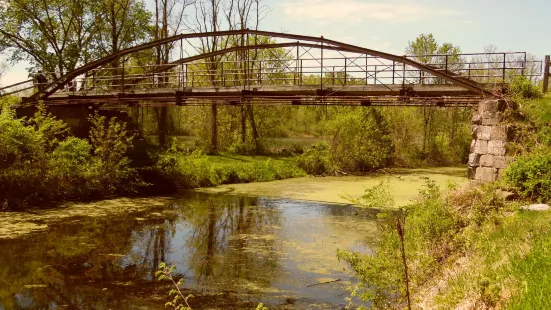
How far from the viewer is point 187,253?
547 inches

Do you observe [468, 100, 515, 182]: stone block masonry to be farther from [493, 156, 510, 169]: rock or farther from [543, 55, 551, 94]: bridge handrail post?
[543, 55, 551, 94]: bridge handrail post

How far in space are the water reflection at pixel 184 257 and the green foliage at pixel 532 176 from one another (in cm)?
447

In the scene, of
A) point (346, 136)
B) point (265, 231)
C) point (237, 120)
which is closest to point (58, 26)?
point (237, 120)

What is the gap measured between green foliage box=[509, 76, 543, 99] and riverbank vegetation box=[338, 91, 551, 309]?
3.01 feet

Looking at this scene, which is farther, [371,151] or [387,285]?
[371,151]

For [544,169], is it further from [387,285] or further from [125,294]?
[125,294]

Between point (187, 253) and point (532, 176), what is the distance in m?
9.19

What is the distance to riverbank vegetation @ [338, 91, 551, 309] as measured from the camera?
6.55 metres

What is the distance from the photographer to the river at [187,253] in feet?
34.2

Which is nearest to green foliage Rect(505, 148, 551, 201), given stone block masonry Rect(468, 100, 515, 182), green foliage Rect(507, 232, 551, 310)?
Result: stone block masonry Rect(468, 100, 515, 182)

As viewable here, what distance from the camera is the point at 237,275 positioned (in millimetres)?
11875

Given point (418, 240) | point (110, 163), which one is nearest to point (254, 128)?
point (110, 163)

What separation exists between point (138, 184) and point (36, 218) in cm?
643

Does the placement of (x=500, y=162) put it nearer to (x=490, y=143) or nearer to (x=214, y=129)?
(x=490, y=143)
